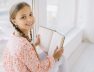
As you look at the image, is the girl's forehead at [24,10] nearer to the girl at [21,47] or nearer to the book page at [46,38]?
the girl at [21,47]

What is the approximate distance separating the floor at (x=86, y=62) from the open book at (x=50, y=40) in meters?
1.19

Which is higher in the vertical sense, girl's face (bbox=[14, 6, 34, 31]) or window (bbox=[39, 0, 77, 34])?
girl's face (bbox=[14, 6, 34, 31])

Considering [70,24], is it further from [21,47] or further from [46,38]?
[21,47]

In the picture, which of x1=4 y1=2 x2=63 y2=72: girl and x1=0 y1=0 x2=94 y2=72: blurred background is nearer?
x1=4 y1=2 x2=63 y2=72: girl

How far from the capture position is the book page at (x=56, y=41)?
5.15ft

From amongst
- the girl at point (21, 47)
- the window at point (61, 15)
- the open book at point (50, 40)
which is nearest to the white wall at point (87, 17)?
the window at point (61, 15)

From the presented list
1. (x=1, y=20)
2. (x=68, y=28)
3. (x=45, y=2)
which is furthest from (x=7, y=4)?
(x=68, y=28)

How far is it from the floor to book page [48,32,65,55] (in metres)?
1.21

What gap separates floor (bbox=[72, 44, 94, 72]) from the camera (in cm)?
277

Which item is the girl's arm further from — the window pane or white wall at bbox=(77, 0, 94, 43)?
white wall at bbox=(77, 0, 94, 43)

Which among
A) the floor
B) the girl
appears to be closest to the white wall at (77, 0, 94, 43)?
the floor

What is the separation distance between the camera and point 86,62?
3.00m

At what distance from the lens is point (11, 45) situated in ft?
4.41

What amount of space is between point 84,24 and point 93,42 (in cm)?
38
